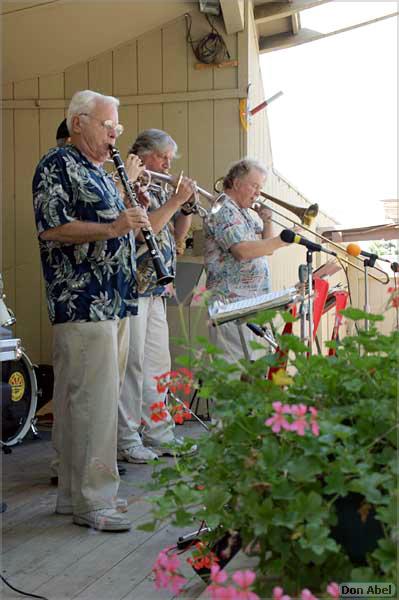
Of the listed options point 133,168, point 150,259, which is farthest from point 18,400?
point 133,168

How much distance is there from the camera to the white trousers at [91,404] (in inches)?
101

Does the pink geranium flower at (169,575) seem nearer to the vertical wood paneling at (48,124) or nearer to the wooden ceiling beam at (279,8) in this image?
the vertical wood paneling at (48,124)

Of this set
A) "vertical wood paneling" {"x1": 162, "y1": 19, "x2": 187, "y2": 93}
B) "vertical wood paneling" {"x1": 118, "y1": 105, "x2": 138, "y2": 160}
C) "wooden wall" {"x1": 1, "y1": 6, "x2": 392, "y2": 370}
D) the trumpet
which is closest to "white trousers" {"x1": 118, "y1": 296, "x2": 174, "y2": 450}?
the trumpet

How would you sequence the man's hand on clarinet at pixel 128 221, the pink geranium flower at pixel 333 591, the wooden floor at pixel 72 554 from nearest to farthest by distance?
the pink geranium flower at pixel 333 591, the wooden floor at pixel 72 554, the man's hand on clarinet at pixel 128 221

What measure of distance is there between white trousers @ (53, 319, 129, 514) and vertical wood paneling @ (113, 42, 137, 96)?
2.96m

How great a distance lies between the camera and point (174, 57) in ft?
16.9

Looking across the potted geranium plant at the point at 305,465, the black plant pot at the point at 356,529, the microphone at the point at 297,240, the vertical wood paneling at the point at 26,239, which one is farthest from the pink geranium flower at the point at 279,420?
the vertical wood paneling at the point at 26,239

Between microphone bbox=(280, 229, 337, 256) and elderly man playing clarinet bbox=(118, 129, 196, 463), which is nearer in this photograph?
microphone bbox=(280, 229, 337, 256)

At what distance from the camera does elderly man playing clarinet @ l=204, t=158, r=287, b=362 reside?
11.2 ft

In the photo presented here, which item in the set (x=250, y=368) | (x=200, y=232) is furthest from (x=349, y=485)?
(x=200, y=232)

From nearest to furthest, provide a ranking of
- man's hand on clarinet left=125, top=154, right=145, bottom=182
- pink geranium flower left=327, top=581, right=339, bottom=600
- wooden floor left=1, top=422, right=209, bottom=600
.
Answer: pink geranium flower left=327, top=581, right=339, bottom=600
wooden floor left=1, top=422, right=209, bottom=600
man's hand on clarinet left=125, top=154, right=145, bottom=182

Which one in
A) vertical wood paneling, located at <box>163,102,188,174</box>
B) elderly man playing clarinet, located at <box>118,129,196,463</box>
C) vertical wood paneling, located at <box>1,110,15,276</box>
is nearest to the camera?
elderly man playing clarinet, located at <box>118,129,196,463</box>

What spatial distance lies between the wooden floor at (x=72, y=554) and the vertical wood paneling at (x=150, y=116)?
8.93 feet

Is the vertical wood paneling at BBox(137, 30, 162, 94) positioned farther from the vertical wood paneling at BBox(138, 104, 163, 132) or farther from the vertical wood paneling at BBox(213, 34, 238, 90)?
the vertical wood paneling at BBox(213, 34, 238, 90)
